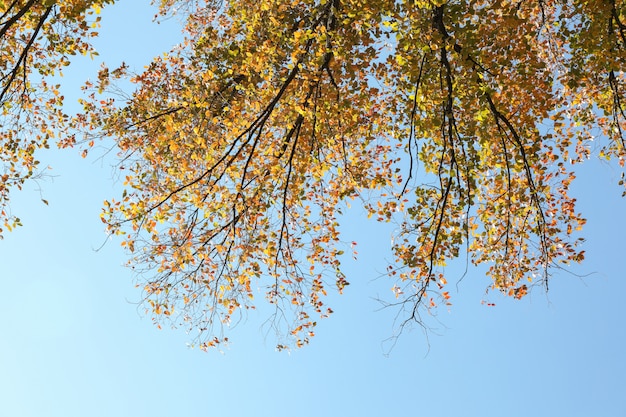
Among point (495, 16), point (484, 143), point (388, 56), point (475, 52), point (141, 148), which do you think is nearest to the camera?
point (475, 52)

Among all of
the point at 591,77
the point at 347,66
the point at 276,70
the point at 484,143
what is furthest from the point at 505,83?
the point at 276,70

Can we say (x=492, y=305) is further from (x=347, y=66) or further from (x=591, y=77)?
(x=347, y=66)

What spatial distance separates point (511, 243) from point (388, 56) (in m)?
4.06

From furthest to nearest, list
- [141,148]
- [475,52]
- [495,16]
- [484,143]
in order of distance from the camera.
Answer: [141,148]
[495,16]
[484,143]
[475,52]

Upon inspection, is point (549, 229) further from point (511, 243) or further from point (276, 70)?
point (276, 70)

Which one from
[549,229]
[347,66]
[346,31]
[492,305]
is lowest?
[492,305]

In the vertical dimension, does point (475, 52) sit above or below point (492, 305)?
above

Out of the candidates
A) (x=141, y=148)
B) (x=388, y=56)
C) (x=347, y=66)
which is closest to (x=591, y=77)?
(x=388, y=56)

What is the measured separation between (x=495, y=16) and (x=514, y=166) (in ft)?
8.22

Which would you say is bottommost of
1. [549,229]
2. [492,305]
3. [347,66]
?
[492,305]

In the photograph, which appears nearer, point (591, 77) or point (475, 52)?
point (475, 52)

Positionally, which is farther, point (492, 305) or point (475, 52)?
point (492, 305)

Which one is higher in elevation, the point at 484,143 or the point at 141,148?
the point at 141,148

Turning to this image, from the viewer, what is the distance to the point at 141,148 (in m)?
11.8
